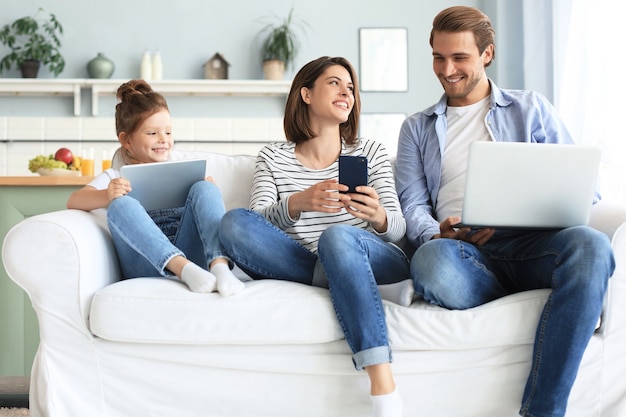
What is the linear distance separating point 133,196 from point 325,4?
3427mm

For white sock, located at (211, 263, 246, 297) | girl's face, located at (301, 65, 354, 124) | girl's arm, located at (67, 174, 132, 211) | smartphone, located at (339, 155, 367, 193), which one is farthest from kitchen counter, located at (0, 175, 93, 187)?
smartphone, located at (339, 155, 367, 193)

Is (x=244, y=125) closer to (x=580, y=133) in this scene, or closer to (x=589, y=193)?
(x=580, y=133)

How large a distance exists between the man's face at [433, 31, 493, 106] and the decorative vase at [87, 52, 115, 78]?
10.6 feet

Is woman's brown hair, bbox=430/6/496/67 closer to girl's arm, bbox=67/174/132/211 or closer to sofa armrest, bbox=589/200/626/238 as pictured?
sofa armrest, bbox=589/200/626/238

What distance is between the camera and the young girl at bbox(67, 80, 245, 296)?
1829 millimetres

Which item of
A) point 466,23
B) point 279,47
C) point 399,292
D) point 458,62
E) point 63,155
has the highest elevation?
point 279,47

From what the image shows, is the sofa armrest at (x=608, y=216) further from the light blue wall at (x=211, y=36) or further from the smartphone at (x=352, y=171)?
the light blue wall at (x=211, y=36)

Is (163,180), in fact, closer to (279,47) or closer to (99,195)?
(99,195)

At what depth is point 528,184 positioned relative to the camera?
1646mm

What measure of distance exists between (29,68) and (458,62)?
3.59 metres

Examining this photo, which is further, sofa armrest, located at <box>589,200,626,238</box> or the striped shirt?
the striped shirt

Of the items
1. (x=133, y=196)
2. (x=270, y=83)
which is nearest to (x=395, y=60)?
(x=270, y=83)

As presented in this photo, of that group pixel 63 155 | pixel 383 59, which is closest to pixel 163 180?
pixel 63 155

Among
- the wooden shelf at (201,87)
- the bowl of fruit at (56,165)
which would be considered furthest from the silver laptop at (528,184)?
the wooden shelf at (201,87)
